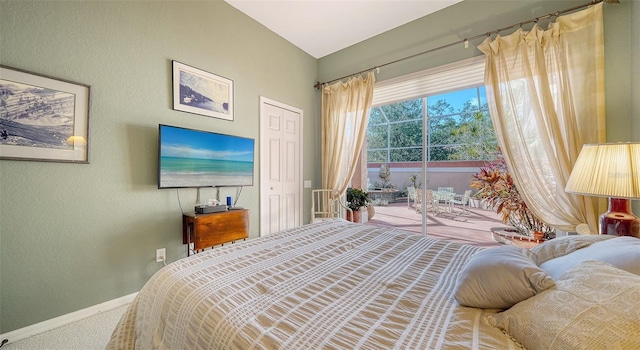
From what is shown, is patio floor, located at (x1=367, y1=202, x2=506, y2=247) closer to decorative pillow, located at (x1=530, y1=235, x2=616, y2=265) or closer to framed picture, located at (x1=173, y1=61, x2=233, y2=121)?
decorative pillow, located at (x1=530, y1=235, x2=616, y2=265)

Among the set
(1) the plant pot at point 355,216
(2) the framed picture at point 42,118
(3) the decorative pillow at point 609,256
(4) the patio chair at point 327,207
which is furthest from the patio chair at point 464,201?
(2) the framed picture at point 42,118

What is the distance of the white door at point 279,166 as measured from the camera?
3.27m

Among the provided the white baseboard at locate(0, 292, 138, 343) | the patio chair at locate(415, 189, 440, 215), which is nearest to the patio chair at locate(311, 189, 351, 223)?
the patio chair at locate(415, 189, 440, 215)

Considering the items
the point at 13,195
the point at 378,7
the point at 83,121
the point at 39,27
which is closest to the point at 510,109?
the point at 378,7

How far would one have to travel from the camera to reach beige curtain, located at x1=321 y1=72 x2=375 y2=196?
134 inches

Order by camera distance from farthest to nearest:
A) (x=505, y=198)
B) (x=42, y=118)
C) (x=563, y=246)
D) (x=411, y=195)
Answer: (x=411, y=195), (x=505, y=198), (x=42, y=118), (x=563, y=246)

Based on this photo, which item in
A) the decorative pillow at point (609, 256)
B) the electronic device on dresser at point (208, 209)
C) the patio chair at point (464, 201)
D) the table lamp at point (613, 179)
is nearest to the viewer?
the decorative pillow at point (609, 256)

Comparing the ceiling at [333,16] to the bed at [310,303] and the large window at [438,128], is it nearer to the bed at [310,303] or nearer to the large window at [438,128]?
the large window at [438,128]

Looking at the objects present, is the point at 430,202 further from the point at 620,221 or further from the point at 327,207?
the point at 620,221

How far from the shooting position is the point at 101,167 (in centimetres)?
194

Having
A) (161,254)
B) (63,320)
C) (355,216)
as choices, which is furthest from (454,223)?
(63,320)

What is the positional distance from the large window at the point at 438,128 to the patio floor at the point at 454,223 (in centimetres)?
74

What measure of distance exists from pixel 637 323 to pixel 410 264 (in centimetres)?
80

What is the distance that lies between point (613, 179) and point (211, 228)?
9.69 ft
